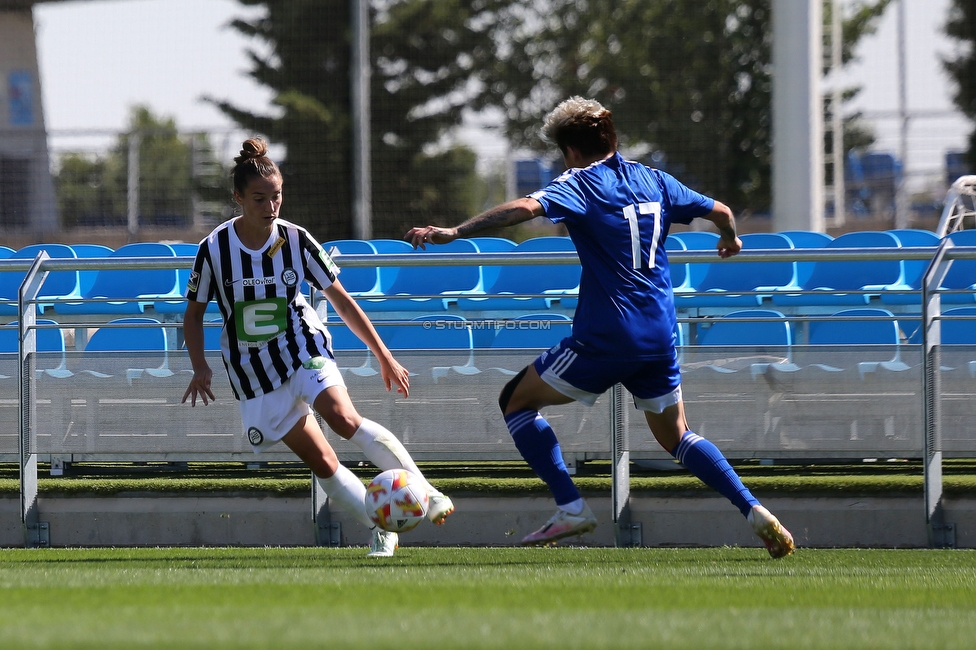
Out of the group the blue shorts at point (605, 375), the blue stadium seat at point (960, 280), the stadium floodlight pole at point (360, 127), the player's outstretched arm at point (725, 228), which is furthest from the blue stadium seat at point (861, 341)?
the stadium floodlight pole at point (360, 127)

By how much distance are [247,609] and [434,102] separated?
70.8 feet

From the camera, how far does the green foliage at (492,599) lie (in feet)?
10.6

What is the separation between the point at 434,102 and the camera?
80.7ft

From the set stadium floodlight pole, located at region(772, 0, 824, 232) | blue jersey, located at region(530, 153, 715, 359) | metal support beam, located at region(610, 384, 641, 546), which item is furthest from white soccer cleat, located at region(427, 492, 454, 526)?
stadium floodlight pole, located at region(772, 0, 824, 232)

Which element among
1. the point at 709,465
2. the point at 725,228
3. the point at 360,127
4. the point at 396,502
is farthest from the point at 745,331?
the point at 360,127

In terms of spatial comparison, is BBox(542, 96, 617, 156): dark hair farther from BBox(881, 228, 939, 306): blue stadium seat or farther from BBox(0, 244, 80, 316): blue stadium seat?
BBox(0, 244, 80, 316): blue stadium seat

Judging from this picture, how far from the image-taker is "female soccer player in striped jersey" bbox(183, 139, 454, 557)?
16.2 feet

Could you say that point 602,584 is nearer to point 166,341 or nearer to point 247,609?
point 247,609

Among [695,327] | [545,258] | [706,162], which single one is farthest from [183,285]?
[706,162]

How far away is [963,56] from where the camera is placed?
1938 cm

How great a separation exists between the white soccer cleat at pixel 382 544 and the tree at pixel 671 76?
13466 millimetres

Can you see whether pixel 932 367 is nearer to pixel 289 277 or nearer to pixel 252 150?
pixel 289 277

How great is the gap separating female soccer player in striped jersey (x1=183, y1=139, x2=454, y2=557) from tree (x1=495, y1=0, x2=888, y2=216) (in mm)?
13817

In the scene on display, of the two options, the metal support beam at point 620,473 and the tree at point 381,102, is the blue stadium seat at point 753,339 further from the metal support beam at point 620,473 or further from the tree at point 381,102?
the tree at point 381,102
